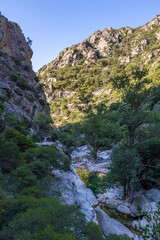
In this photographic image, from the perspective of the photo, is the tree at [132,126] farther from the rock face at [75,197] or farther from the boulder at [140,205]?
the rock face at [75,197]

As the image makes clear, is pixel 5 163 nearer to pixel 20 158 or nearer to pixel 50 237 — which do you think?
pixel 20 158

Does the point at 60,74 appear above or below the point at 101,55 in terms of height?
below

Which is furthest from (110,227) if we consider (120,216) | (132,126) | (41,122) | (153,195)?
(41,122)

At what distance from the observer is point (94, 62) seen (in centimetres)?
12912

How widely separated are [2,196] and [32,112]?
36922 mm

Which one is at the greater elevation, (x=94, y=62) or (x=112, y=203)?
(x=94, y=62)

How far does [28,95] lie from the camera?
40750mm

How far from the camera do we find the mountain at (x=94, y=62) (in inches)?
3802

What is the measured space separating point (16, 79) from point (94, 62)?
347ft

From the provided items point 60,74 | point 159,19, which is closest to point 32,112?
point 60,74

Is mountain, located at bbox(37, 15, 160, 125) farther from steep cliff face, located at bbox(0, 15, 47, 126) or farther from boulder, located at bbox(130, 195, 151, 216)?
boulder, located at bbox(130, 195, 151, 216)

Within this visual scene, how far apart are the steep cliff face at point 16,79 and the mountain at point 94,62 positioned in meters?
41.7

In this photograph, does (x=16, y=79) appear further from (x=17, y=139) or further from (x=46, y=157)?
(x=46, y=157)

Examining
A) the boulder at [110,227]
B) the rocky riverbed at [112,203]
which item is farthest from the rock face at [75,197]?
the boulder at [110,227]
